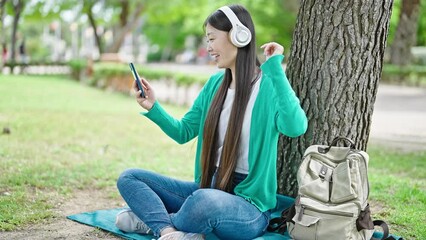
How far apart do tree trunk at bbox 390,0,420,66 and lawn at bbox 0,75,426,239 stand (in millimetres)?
10107

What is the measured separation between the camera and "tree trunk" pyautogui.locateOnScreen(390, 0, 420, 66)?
1967cm

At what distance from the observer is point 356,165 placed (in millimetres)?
3482

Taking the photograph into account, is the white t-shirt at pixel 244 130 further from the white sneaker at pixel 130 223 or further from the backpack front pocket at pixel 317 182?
the white sneaker at pixel 130 223

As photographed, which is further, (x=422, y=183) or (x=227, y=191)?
(x=422, y=183)


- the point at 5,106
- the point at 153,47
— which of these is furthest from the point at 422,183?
the point at 153,47

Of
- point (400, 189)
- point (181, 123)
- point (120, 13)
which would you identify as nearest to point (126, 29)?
point (120, 13)

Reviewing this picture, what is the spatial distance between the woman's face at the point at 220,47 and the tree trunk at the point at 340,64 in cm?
67

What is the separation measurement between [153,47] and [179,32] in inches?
601

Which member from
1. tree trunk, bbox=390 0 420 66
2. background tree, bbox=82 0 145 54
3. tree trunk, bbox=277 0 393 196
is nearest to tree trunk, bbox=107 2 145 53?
background tree, bbox=82 0 145 54

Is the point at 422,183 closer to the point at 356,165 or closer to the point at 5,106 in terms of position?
the point at 356,165

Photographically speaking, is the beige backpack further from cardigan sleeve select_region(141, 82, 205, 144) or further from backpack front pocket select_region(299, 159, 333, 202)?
Result: cardigan sleeve select_region(141, 82, 205, 144)

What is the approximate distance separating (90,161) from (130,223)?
→ 9.78 feet

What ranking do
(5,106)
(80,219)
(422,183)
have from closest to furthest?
(80,219), (422,183), (5,106)

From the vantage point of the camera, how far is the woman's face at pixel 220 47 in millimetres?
3607
